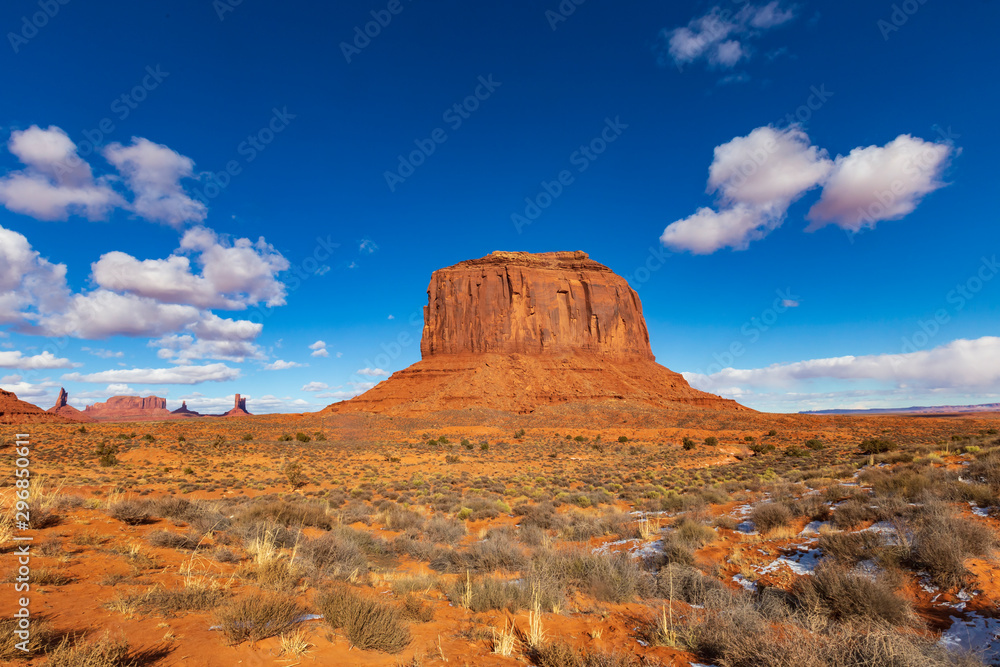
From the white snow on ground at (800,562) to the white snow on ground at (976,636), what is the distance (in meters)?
1.87

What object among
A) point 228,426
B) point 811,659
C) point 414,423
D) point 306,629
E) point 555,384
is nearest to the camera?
point 811,659

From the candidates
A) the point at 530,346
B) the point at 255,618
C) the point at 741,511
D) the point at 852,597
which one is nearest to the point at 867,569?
the point at 852,597

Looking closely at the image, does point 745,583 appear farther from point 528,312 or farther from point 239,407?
point 239,407

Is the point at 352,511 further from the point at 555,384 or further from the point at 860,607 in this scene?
the point at 555,384

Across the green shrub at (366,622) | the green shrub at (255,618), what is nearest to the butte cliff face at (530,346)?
the green shrub at (366,622)

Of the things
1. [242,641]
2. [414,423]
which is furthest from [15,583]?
[414,423]

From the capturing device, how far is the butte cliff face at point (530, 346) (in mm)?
69250

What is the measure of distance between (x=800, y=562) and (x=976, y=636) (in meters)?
2.45

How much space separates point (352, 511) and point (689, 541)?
908 centimetres

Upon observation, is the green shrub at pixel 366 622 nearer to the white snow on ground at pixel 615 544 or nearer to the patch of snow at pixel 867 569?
the white snow on ground at pixel 615 544

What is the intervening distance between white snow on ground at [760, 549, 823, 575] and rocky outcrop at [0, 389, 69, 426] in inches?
3400

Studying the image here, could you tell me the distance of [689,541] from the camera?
8.16 meters

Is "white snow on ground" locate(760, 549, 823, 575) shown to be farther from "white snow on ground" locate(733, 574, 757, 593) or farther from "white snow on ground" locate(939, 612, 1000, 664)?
"white snow on ground" locate(939, 612, 1000, 664)

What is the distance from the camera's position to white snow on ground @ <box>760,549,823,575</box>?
20.6ft
